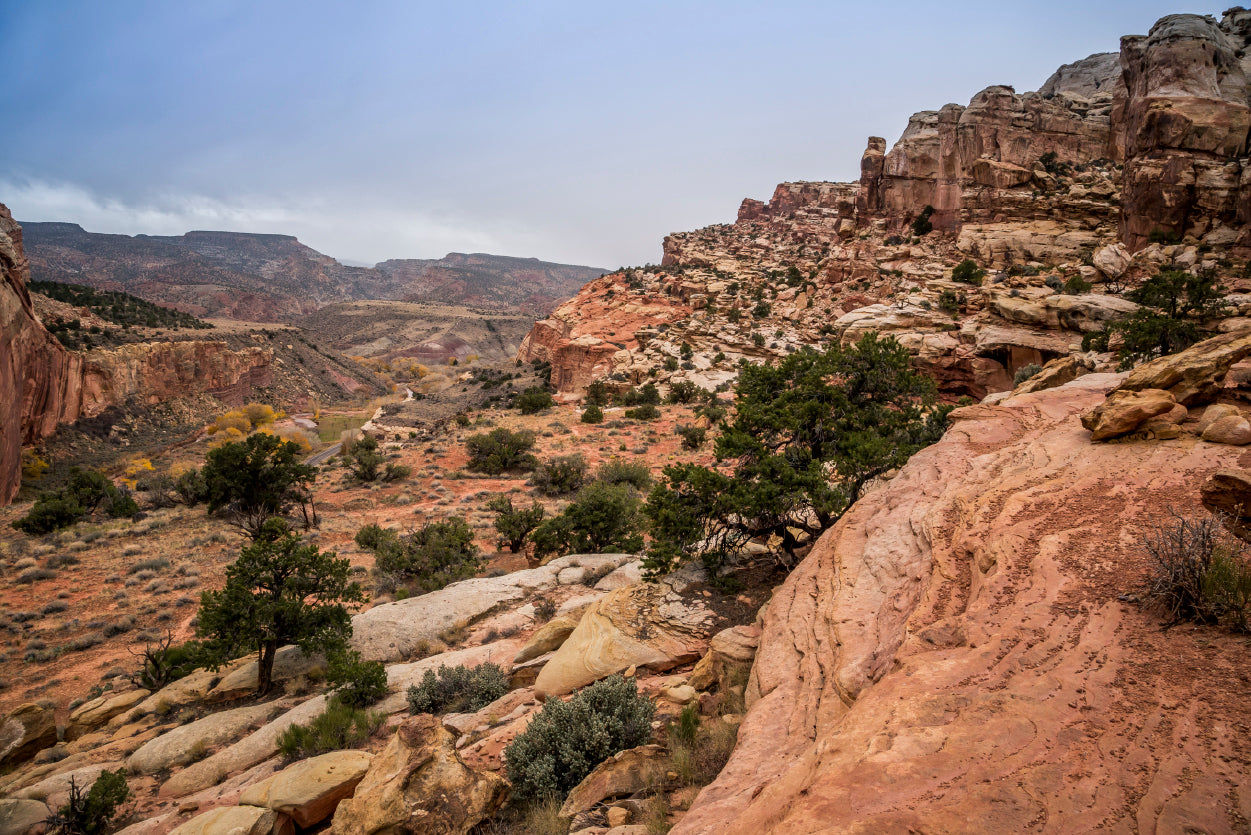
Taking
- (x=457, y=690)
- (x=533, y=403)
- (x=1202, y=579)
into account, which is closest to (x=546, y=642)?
(x=457, y=690)

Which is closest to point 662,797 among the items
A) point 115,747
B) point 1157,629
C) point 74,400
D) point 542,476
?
point 1157,629

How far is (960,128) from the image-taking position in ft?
120

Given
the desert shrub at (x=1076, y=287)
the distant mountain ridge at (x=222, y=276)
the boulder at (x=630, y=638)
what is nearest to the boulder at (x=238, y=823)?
the boulder at (x=630, y=638)

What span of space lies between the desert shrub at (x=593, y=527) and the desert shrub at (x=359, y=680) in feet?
22.2

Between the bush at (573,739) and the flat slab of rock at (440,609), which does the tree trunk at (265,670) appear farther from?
the bush at (573,739)

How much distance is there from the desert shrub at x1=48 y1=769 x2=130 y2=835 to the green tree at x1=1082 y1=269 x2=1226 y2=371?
20291 mm

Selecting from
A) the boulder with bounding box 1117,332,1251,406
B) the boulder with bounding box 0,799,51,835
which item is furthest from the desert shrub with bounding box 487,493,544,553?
the boulder with bounding box 1117,332,1251,406

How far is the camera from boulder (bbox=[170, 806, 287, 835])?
5.54m

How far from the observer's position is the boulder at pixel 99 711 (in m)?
9.45

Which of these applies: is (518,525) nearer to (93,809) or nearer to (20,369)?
(93,809)

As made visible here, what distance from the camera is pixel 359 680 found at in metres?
8.49

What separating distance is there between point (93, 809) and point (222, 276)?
163525mm

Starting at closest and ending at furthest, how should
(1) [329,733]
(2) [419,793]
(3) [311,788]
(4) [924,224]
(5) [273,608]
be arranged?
1. (2) [419,793]
2. (3) [311,788]
3. (1) [329,733]
4. (5) [273,608]
5. (4) [924,224]

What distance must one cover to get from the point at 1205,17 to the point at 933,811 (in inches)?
1855
